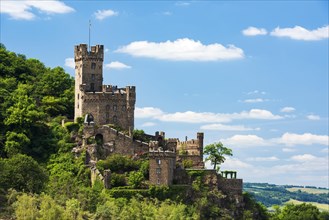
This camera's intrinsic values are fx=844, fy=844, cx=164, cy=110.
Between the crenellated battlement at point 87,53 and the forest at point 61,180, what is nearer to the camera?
the forest at point 61,180

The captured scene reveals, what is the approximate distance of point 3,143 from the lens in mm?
97750

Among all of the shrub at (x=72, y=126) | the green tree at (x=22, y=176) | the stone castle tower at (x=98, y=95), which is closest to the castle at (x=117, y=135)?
the stone castle tower at (x=98, y=95)

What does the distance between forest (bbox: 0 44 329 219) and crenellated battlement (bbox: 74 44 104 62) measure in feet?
25.0

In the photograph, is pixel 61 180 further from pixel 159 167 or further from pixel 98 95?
pixel 98 95

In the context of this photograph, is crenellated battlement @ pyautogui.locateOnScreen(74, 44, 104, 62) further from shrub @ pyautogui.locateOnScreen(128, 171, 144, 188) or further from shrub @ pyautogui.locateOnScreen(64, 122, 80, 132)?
shrub @ pyautogui.locateOnScreen(128, 171, 144, 188)

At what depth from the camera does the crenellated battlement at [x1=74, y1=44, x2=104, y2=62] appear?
10294cm

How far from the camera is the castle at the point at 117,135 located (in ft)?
302

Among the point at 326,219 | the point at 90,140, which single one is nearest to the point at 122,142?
the point at 90,140

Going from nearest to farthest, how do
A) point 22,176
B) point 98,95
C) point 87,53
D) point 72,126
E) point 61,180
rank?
point 22,176
point 61,180
point 72,126
point 98,95
point 87,53

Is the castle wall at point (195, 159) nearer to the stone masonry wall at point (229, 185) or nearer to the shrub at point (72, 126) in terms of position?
the stone masonry wall at point (229, 185)

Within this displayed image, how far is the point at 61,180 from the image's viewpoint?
297 ft

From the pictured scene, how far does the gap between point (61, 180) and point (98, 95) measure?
1384 cm

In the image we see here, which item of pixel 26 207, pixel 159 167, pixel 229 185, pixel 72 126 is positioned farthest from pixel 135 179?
pixel 26 207

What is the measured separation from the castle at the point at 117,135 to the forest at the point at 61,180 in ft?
5.08
